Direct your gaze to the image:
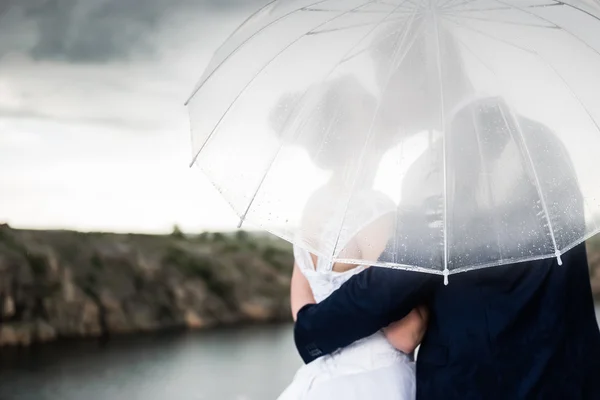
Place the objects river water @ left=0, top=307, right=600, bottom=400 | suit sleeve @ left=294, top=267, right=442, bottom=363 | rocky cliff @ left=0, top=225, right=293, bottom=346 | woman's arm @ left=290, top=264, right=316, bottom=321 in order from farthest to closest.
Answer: rocky cliff @ left=0, top=225, right=293, bottom=346, river water @ left=0, top=307, right=600, bottom=400, woman's arm @ left=290, top=264, right=316, bottom=321, suit sleeve @ left=294, top=267, right=442, bottom=363

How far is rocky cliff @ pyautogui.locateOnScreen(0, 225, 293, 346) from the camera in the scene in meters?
5.48

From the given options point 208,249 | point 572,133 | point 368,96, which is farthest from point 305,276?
point 208,249

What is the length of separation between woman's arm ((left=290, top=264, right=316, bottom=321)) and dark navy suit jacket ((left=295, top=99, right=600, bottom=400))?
88 mm

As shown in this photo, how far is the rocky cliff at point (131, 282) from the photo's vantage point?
5477mm

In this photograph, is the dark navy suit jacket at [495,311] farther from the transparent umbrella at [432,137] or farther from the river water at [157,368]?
the river water at [157,368]

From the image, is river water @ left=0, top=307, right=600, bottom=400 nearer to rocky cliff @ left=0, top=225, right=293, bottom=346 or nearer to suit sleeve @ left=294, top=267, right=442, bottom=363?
rocky cliff @ left=0, top=225, right=293, bottom=346

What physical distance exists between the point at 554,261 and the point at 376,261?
267 mm

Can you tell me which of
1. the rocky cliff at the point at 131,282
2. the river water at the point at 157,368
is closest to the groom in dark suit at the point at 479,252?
the river water at the point at 157,368

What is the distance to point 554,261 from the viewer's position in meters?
1.19

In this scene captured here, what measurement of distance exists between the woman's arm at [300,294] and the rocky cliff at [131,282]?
4.42 meters

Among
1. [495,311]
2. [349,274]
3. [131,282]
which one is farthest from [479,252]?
[131,282]

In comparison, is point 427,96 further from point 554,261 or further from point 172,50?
point 172,50

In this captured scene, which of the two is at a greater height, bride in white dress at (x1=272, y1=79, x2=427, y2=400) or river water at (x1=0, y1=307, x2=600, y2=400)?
river water at (x1=0, y1=307, x2=600, y2=400)

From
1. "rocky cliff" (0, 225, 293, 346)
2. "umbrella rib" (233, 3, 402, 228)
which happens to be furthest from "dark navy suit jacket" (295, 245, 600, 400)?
"rocky cliff" (0, 225, 293, 346)
